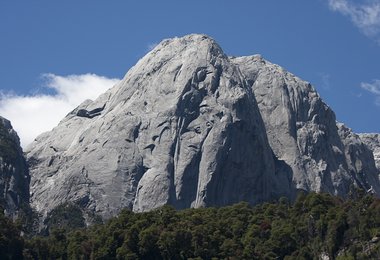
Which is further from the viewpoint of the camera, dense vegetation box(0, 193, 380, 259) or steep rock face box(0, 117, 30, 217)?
steep rock face box(0, 117, 30, 217)

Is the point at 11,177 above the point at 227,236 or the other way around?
above

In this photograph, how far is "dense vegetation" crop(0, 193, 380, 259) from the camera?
111m

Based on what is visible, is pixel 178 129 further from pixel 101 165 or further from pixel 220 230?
pixel 220 230

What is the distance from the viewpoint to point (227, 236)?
12156cm

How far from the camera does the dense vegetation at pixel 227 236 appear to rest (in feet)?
364

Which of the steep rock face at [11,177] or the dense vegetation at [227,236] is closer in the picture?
the dense vegetation at [227,236]

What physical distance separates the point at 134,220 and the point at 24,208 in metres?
66.0

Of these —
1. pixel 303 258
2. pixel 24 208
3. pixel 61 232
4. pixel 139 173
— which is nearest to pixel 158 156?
pixel 139 173

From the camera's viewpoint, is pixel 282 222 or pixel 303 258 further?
pixel 282 222

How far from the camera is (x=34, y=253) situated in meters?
123

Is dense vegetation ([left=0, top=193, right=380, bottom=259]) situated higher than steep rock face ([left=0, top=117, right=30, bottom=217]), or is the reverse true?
steep rock face ([left=0, top=117, right=30, bottom=217])

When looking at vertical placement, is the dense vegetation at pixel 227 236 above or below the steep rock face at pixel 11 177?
below

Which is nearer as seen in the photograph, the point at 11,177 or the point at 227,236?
the point at 227,236

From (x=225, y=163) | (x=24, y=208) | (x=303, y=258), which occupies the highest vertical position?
(x=225, y=163)
